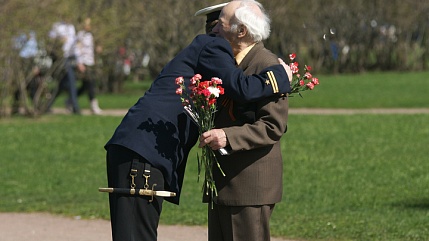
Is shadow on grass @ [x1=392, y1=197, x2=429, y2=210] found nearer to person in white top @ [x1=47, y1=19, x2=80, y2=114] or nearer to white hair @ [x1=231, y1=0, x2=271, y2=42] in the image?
white hair @ [x1=231, y1=0, x2=271, y2=42]

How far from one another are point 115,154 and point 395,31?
Answer: 30112 mm

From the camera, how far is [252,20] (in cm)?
502

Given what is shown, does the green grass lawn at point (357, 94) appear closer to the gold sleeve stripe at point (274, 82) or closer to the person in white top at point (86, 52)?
the person in white top at point (86, 52)

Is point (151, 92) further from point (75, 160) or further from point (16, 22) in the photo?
point (16, 22)

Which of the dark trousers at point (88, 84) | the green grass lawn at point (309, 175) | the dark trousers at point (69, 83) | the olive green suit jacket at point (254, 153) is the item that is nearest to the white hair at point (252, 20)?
the olive green suit jacket at point (254, 153)

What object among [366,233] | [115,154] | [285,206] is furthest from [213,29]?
[285,206]

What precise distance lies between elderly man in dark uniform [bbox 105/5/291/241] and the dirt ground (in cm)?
296

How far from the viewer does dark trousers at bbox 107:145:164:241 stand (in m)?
5.09

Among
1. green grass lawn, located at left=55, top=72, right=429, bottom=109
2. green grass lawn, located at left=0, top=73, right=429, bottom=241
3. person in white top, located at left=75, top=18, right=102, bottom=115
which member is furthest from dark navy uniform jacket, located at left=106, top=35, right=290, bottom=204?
green grass lawn, located at left=55, top=72, right=429, bottom=109

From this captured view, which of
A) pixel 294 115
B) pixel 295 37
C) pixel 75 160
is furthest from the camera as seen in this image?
pixel 295 37

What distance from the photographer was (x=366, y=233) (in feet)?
26.6

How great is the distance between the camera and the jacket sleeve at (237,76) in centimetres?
495

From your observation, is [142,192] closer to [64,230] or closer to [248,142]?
[248,142]

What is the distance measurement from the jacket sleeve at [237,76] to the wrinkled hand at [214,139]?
18 centimetres
